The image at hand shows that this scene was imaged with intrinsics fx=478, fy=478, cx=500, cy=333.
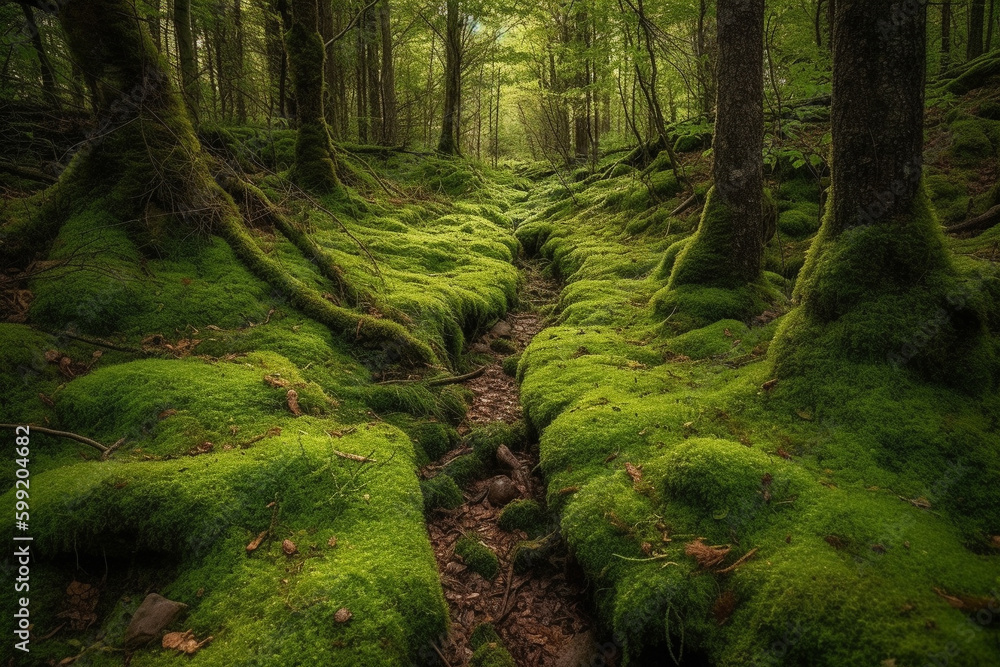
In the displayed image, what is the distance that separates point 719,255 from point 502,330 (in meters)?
3.84

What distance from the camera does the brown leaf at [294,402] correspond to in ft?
14.8

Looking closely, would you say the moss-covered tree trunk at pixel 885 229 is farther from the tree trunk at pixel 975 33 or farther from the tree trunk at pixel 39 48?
the tree trunk at pixel 975 33

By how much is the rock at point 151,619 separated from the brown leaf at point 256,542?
44 centimetres

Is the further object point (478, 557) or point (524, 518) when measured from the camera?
point (524, 518)

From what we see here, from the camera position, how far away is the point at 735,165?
660 centimetres

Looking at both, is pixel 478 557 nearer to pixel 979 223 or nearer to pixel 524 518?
pixel 524 518

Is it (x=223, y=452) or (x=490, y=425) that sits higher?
(x=223, y=452)

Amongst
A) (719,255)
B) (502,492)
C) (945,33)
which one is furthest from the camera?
(945,33)

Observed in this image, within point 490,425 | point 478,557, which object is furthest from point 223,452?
point 490,425

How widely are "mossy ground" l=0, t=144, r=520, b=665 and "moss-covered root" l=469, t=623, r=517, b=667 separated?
308 millimetres

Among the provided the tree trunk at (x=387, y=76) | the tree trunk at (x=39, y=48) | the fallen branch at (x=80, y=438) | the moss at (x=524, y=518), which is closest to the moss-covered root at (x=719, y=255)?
the moss at (x=524, y=518)

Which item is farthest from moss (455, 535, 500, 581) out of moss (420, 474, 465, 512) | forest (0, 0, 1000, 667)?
moss (420, 474, 465, 512)

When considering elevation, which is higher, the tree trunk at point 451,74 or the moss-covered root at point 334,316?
the tree trunk at point 451,74

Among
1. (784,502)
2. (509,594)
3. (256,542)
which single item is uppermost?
(784,502)
